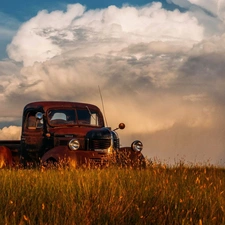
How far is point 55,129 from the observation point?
598 inches

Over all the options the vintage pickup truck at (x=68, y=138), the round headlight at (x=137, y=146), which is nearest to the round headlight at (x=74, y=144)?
the vintage pickup truck at (x=68, y=138)

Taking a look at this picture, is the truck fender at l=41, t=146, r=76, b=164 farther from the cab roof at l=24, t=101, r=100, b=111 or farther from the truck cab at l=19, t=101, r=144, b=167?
the cab roof at l=24, t=101, r=100, b=111

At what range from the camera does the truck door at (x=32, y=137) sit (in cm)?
1541

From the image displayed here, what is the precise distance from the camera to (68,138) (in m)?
15.0

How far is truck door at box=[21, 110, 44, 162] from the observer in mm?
15406

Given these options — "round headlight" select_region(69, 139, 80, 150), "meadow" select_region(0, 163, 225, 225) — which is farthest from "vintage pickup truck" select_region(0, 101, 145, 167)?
"meadow" select_region(0, 163, 225, 225)

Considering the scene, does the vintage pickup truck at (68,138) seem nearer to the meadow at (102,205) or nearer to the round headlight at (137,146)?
the round headlight at (137,146)

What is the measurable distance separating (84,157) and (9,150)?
138 inches

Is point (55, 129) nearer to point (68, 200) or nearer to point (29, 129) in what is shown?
point (29, 129)

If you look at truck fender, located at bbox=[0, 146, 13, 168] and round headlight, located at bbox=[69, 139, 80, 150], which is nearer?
round headlight, located at bbox=[69, 139, 80, 150]

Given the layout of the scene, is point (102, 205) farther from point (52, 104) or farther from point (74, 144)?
point (52, 104)

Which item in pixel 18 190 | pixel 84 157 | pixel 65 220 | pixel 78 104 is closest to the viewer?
pixel 65 220

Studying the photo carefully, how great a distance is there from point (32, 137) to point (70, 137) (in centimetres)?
127

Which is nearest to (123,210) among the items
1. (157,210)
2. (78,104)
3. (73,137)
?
(157,210)
